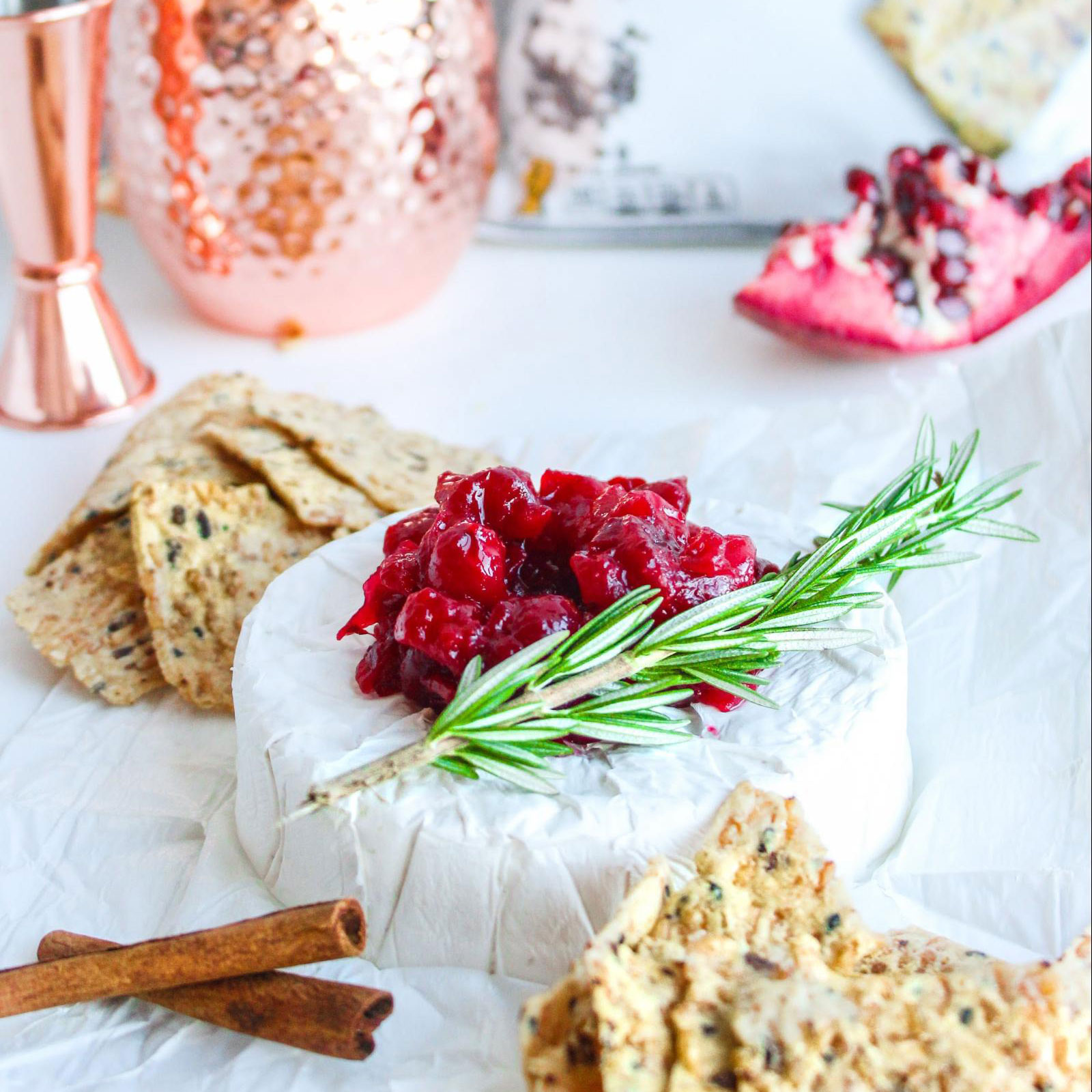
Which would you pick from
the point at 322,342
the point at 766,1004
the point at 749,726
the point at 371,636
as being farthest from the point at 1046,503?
the point at 322,342

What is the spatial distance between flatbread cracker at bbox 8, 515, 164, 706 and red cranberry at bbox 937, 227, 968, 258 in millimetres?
1524

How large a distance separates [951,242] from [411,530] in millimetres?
1400

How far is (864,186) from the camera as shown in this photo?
262 cm

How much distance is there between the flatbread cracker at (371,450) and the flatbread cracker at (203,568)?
14 centimetres

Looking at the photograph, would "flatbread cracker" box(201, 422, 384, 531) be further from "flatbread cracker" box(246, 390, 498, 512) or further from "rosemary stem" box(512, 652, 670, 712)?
"rosemary stem" box(512, 652, 670, 712)

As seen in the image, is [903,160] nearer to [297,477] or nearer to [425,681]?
[297,477]

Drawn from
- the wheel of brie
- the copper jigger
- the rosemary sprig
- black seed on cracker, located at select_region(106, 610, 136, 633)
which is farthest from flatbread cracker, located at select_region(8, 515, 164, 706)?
the copper jigger

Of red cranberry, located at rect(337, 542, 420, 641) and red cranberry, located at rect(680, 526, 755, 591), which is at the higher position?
red cranberry, located at rect(680, 526, 755, 591)

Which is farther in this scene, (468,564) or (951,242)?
(951,242)

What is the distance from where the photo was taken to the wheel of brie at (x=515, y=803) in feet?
4.34

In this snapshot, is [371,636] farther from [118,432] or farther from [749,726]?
[118,432]

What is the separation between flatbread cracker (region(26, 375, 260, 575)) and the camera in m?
1.94

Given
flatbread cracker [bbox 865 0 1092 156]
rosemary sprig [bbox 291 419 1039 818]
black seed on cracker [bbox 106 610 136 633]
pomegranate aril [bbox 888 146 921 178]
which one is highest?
flatbread cracker [bbox 865 0 1092 156]

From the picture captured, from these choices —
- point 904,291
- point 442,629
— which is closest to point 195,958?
point 442,629
